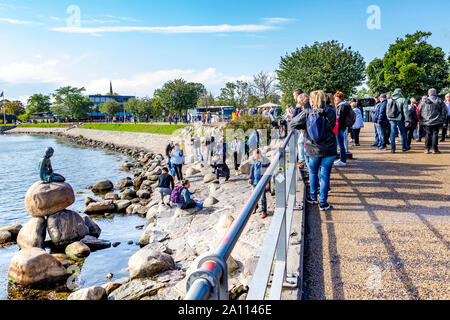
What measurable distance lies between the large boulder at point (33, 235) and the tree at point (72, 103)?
10153 cm

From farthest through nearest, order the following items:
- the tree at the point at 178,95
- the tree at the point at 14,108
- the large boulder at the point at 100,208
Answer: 1. the tree at the point at 14,108
2. the tree at the point at 178,95
3. the large boulder at the point at 100,208

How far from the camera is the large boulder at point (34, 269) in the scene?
848cm

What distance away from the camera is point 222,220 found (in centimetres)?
860

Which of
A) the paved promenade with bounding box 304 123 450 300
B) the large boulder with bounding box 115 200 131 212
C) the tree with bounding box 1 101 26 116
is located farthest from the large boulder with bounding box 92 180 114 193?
the tree with bounding box 1 101 26 116

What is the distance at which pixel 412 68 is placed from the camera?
118 ft

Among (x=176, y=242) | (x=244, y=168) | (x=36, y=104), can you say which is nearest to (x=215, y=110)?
(x=244, y=168)

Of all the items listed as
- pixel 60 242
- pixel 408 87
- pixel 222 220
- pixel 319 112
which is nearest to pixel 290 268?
pixel 319 112

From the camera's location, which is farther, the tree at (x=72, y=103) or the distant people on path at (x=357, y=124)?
the tree at (x=72, y=103)

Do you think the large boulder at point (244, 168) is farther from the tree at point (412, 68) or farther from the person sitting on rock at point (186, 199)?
the tree at point (412, 68)

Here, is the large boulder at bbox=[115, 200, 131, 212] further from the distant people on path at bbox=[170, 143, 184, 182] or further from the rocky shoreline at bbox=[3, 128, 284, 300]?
the distant people on path at bbox=[170, 143, 184, 182]

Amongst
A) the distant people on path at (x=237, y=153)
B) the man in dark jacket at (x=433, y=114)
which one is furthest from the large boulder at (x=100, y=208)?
the man in dark jacket at (x=433, y=114)

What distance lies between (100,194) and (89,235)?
9.05m

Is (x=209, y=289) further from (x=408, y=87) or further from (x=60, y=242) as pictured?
(x=408, y=87)
